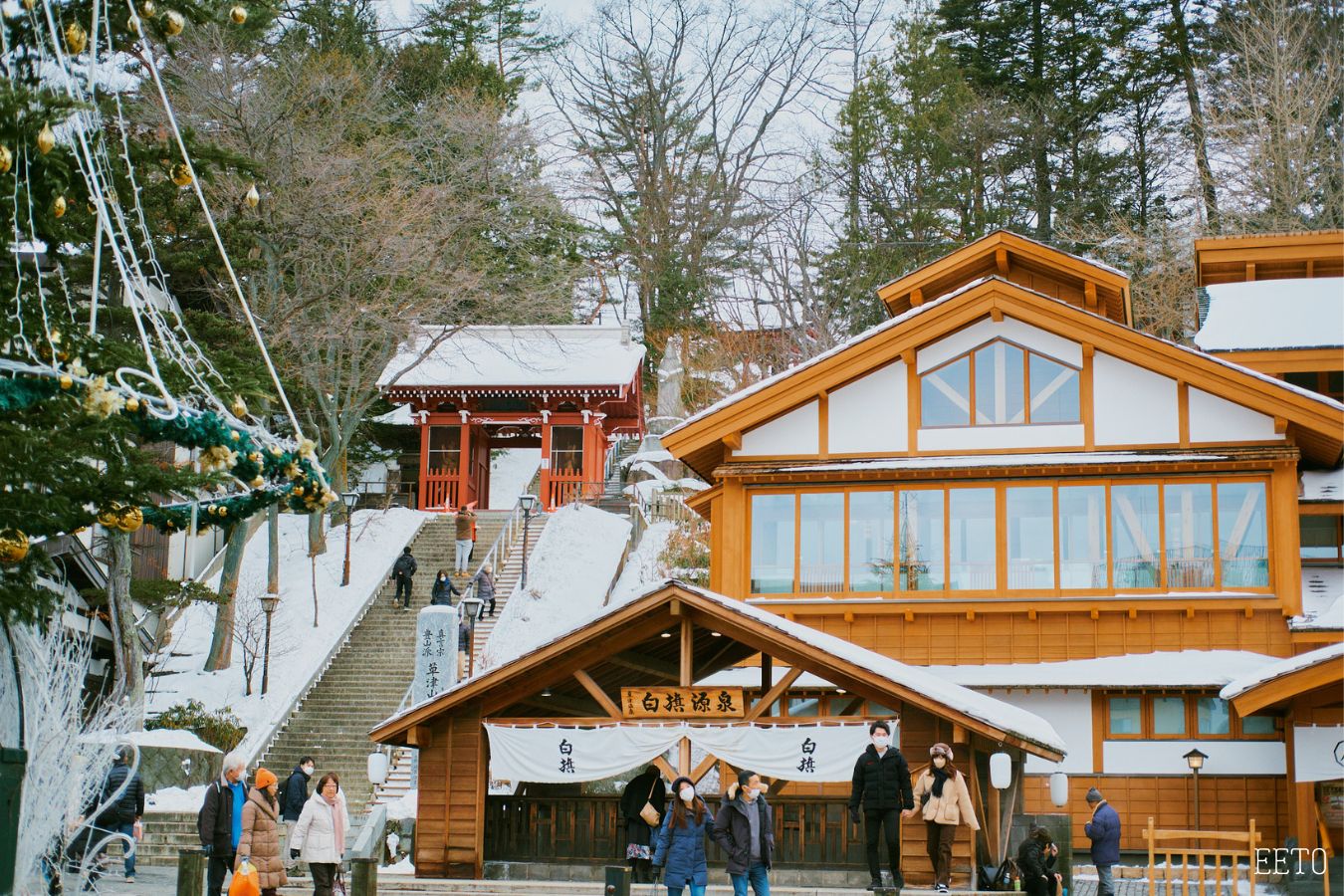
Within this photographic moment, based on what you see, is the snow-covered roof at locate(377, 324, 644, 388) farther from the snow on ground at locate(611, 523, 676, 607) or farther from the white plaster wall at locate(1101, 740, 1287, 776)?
the white plaster wall at locate(1101, 740, 1287, 776)

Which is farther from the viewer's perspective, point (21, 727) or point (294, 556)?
point (294, 556)

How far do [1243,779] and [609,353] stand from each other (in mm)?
31091

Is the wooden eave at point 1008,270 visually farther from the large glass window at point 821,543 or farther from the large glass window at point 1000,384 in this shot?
the large glass window at point 821,543

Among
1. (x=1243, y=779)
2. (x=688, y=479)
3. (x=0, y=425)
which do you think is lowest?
(x=1243, y=779)

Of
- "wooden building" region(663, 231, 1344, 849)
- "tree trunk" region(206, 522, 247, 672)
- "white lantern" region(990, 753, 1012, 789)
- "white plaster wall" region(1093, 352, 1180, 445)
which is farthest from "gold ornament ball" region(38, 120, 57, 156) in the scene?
"tree trunk" region(206, 522, 247, 672)

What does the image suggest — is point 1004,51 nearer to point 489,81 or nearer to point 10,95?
point 489,81

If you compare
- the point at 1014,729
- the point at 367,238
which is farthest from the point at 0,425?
the point at 367,238

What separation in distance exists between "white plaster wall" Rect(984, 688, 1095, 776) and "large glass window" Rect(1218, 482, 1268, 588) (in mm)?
2983

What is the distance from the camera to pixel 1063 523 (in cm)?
2738

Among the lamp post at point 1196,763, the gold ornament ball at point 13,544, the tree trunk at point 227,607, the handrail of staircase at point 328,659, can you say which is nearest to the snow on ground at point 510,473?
the handrail of staircase at point 328,659

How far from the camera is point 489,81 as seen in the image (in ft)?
198

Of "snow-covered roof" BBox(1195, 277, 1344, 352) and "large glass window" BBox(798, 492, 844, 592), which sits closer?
"large glass window" BBox(798, 492, 844, 592)

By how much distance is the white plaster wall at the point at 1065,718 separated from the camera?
1040 inches

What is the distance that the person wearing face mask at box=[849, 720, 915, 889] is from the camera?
18.1 metres
